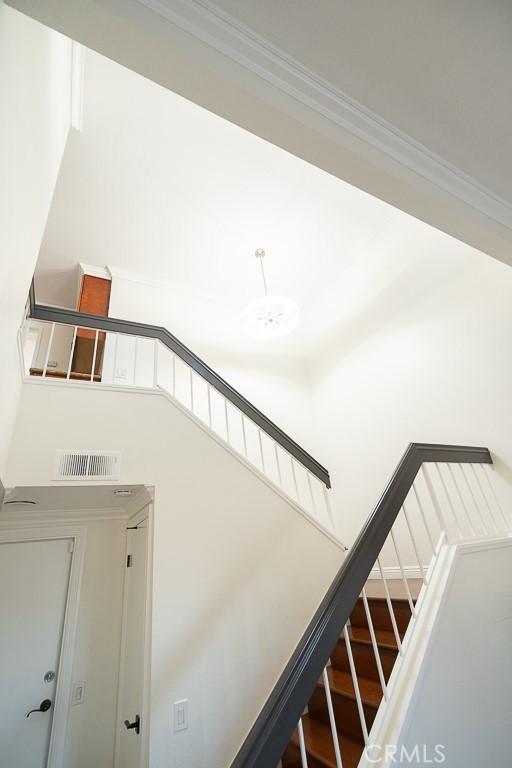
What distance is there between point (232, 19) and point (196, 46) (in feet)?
0.46

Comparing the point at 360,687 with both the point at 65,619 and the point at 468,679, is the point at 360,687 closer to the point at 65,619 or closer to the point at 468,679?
the point at 468,679

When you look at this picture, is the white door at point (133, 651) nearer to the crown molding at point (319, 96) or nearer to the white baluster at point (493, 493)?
the crown molding at point (319, 96)

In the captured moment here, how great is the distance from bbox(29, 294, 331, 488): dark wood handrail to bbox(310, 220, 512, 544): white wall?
1025 millimetres

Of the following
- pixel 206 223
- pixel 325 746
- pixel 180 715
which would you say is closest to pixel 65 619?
pixel 180 715

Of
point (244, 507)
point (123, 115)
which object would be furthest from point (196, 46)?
point (123, 115)

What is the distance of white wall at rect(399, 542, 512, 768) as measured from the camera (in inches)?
48.3

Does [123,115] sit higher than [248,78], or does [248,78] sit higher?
[123,115]

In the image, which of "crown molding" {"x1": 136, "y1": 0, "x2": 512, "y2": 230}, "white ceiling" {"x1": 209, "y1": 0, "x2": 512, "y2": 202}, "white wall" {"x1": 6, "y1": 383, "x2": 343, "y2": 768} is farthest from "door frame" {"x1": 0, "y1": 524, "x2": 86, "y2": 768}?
"white ceiling" {"x1": 209, "y1": 0, "x2": 512, "y2": 202}

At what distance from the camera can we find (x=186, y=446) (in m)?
2.39

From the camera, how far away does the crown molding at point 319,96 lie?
0.80 meters

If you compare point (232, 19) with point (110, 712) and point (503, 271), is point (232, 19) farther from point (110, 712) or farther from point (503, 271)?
point (110, 712)

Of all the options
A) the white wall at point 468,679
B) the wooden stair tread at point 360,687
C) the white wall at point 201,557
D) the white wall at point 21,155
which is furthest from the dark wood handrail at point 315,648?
the white wall at point 21,155

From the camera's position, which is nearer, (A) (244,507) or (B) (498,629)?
(B) (498,629)

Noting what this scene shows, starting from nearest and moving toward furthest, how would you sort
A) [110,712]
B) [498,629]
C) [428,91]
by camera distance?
[428,91], [498,629], [110,712]
